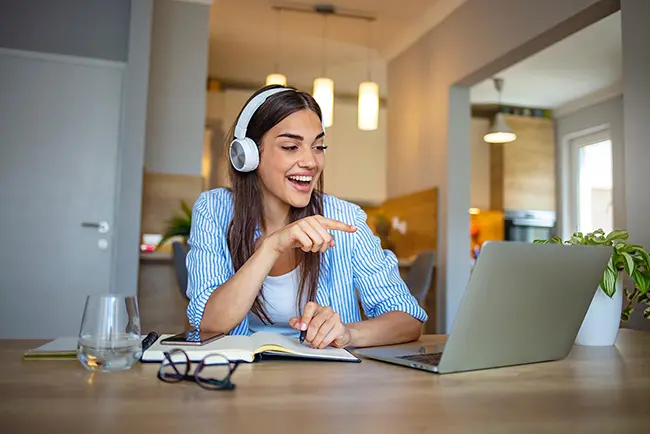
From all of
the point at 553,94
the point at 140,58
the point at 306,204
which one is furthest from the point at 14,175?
the point at 553,94

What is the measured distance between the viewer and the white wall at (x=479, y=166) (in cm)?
683

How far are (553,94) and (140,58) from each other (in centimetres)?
459

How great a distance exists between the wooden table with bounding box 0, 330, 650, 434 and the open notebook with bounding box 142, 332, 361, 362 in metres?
0.02

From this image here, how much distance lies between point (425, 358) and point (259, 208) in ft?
2.59

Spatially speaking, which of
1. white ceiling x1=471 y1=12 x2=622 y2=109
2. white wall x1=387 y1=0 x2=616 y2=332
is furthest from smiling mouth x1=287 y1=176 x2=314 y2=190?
white ceiling x1=471 y1=12 x2=622 y2=109

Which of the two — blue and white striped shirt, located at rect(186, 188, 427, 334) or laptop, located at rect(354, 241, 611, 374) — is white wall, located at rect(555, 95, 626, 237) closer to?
blue and white striped shirt, located at rect(186, 188, 427, 334)

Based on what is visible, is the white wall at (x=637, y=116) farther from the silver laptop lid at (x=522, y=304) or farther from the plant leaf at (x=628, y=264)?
the silver laptop lid at (x=522, y=304)

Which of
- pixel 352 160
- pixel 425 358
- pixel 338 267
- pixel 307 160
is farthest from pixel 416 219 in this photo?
pixel 425 358

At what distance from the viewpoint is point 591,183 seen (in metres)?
6.64

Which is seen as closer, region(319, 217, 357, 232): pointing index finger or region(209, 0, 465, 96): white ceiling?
region(319, 217, 357, 232): pointing index finger

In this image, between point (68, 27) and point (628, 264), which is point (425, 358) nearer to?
point (628, 264)

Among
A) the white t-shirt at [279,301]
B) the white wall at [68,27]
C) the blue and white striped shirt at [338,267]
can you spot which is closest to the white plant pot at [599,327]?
the blue and white striped shirt at [338,267]

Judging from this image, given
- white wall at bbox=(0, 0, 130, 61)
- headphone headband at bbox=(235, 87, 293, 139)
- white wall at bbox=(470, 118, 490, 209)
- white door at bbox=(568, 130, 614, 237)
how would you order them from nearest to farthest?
headphone headband at bbox=(235, 87, 293, 139), white wall at bbox=(0, 0, 130, 61), white door at bbox=(568, 130, 614, 237), white wall at bbox=(470, 118, 490, 209)

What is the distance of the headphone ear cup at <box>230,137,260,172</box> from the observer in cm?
151
